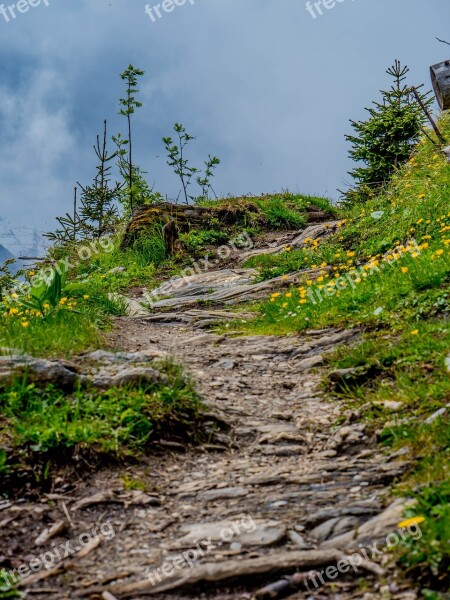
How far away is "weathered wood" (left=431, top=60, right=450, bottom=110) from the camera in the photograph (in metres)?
14.4

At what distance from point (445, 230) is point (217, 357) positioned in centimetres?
490

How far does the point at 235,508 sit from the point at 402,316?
399 cm

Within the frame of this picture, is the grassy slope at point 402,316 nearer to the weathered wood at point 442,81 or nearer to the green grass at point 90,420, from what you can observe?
the weathered wood at point 442,81

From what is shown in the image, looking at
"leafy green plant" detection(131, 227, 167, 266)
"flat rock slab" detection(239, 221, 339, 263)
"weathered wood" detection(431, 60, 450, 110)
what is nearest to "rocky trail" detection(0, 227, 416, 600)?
"flat rock slab" detection(239, 221, 339, 263)

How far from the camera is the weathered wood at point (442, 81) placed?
14422 mm

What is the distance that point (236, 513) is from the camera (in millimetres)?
3777

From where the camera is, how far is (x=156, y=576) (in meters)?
3.13

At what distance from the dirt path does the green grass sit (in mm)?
210

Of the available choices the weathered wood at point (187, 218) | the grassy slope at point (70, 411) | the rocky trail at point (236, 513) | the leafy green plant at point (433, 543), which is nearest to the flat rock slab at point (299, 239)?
the weathered wood at point (187, 218)

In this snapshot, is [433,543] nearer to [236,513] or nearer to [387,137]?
[236,513]

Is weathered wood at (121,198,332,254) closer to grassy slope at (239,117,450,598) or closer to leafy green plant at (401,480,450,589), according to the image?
grassy slope at (239,117,450,598)

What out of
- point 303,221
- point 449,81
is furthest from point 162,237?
point 449,81

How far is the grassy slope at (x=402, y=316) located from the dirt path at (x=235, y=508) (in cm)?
24

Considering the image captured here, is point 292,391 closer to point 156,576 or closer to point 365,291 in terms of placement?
point 365,291
